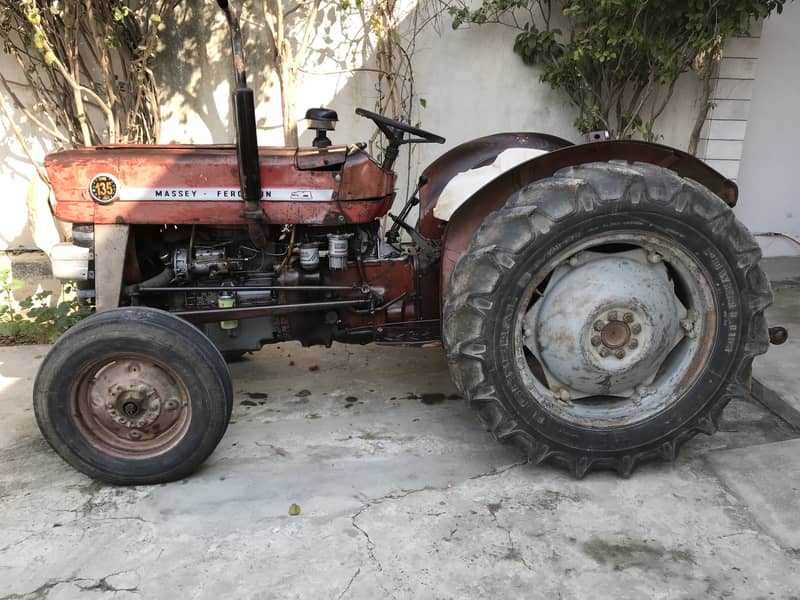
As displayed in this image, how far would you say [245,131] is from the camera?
8.32 ft

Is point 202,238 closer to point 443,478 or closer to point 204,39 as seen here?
point 443,478

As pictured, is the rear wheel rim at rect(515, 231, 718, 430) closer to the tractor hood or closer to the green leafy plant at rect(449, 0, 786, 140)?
the tractor hood

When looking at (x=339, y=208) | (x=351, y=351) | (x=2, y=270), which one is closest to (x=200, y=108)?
(x=2, y=270)

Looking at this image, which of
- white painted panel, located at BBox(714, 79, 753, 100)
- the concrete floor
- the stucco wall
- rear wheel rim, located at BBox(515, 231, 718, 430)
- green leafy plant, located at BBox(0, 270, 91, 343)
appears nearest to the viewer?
rear wheel rim, located at BBox(515, 231, 718, 430)

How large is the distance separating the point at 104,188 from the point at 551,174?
1931 mm

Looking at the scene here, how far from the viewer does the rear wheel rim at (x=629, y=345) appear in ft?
8.13

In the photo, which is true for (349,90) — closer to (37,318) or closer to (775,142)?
(37,318)

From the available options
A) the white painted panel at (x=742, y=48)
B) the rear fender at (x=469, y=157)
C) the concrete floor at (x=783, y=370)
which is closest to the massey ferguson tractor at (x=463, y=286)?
the concrete floor at (x=783, y=370)

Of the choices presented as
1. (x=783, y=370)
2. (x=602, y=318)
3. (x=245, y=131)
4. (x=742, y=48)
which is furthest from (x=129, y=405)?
(x=742, y=48)

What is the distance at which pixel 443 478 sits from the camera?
8.71ft

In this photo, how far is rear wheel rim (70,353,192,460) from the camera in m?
2.53

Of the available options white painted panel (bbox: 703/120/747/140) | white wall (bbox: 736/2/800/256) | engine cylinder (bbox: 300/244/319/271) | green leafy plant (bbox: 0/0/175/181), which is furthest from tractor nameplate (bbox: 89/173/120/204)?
white wall (bbox: 736/2/800/256)

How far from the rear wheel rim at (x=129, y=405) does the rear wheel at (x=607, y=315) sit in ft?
3.82

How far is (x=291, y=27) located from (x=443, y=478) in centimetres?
399
